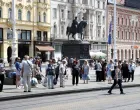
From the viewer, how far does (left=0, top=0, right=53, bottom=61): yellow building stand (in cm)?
6731

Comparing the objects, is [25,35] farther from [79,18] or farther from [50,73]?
[50,73]

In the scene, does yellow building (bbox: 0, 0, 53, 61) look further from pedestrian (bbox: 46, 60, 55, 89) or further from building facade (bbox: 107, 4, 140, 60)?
pedestrian (bbox: 46, 60, 55, 89)

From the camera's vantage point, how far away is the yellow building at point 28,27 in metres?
67.3

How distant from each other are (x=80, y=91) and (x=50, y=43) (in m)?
52.6

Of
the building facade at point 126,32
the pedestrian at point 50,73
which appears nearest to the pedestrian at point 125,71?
the pedestrian at point 50,73

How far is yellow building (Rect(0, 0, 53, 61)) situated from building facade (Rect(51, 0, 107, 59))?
7.05 feet

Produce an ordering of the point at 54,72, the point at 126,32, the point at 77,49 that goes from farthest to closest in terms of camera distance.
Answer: the point at 126,32 → the point at 77,49 → the point at 54,72

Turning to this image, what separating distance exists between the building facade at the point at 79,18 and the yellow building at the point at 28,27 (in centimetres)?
215

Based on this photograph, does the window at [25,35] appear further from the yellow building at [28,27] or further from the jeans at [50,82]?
the jeans at [50,82]

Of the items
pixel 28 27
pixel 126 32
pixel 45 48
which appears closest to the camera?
pixel 28 27

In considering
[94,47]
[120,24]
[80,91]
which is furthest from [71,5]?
[80,91]

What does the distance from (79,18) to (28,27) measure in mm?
14366

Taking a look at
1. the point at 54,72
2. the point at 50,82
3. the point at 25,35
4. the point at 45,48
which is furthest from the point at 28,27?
the point at 50,82

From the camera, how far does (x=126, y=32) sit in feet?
324
